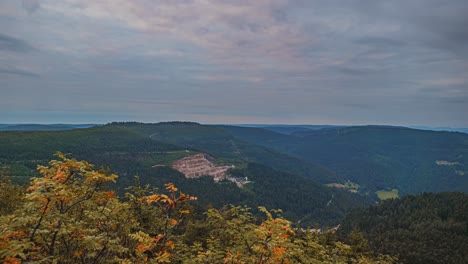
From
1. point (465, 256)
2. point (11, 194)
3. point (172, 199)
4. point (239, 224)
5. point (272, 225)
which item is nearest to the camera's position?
point (172, 199)

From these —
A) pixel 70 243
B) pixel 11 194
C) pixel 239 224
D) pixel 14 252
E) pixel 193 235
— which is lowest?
pixel 193 235

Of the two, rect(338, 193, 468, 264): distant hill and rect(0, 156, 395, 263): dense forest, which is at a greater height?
rect(0, 156, 395, 263): dense forest

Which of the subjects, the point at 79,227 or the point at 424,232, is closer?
the point at 79,227

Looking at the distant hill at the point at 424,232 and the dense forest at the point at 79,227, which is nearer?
the dense forest at the point at 79,227

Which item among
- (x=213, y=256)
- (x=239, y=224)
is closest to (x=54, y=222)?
(x=213, y=256)

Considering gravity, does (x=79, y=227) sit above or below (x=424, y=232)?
above

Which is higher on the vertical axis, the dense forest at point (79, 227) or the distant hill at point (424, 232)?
the dense forest at point (79, 227)

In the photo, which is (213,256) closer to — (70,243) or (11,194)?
(70,243)

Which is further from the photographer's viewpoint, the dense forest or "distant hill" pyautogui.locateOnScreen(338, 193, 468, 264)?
"distant hill" pyautogui.locateOnScreen(338, 193, 468, 264)
